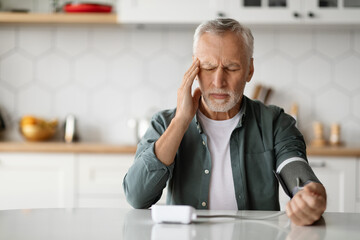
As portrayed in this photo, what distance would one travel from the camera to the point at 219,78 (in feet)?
5.58

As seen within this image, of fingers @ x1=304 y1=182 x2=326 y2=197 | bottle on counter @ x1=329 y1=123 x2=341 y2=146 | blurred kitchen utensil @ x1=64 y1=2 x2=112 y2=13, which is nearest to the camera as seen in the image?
fingers @ x1=304 y1=182 x2=326 y2=197

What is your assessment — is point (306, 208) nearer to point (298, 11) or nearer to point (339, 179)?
point (339, 179)

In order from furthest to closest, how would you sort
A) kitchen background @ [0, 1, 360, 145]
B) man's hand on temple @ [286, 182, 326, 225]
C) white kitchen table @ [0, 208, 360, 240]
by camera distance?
1. kitchen background @ [0, 1, 360, 145]
2. man's hand on temple @ [286, 182, 326, 225]
3. white kitchen table @ [0, 208, 360, 240]

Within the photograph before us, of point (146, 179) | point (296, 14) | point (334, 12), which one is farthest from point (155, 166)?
point (334, 12)

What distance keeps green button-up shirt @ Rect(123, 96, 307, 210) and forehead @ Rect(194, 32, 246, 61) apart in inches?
8.9

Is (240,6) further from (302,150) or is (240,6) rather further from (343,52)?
(302,150)

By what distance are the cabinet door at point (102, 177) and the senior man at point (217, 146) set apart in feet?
3.99

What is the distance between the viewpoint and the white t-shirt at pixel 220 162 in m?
1.73

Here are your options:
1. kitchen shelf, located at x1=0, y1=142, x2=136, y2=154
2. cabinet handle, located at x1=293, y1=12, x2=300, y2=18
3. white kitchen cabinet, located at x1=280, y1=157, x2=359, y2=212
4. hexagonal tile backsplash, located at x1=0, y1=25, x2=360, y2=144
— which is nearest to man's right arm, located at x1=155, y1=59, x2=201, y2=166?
kitchen shelf, located at x1=0, y1=142, x2=136, y2=154

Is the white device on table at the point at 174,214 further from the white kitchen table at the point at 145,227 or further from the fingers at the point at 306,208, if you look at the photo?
the fingers at the point at 306,208

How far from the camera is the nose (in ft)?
5.58

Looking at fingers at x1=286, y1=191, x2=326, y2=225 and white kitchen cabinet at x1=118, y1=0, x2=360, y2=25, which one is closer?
fingers at x1=286, y1=191, x2=326, y2=225

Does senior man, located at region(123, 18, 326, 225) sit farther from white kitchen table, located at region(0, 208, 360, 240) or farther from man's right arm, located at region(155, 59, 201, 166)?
white kitchen table, located at region(0, 208, 360, 240)

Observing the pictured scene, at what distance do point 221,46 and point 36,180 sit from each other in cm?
172
